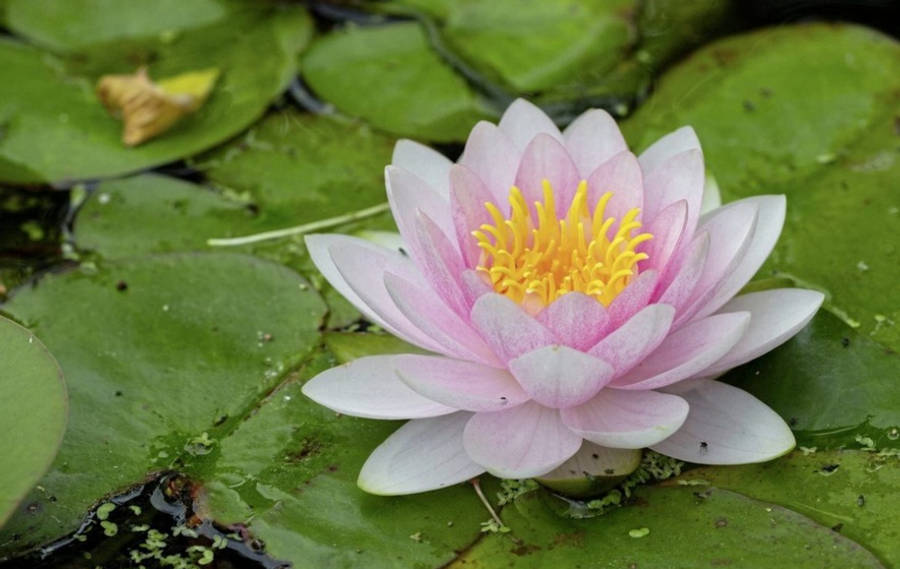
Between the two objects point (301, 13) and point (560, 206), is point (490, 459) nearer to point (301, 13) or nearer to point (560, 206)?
point (560, 206)

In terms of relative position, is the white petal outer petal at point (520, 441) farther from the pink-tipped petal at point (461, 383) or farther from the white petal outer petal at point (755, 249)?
the white petal outer petal at point (755, 249)

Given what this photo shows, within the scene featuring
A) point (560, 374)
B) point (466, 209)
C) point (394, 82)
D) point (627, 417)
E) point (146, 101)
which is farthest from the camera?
point (394, 82)

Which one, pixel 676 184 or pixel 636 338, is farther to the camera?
pixel 676 184

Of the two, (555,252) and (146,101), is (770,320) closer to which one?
(555,252)

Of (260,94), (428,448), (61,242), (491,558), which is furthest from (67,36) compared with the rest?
(491,558)

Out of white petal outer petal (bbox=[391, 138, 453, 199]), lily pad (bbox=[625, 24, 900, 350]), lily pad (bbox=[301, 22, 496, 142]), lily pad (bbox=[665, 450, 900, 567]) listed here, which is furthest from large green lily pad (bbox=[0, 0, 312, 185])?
lily pad (bbox=[665, 450, 900, 567])

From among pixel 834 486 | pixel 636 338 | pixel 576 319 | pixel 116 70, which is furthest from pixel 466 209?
pixel 116 70

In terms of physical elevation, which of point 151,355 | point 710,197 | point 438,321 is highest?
point 710,197
